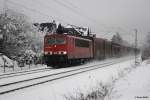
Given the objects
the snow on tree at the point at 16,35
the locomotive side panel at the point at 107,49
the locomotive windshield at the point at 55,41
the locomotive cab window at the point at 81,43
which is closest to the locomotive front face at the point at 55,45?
the locomotive windshield at the point at 55,41

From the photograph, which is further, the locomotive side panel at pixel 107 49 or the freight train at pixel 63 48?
the locomotive side panel at pixel 107 49

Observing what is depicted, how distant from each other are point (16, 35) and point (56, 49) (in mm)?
5464

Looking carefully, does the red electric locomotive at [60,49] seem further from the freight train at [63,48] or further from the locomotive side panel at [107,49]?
the locomotive side panel at [107,49]

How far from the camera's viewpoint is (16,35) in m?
25.1

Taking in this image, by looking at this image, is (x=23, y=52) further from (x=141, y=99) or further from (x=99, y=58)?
(x=141, y=99)

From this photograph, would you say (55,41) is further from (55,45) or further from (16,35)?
(16,35)

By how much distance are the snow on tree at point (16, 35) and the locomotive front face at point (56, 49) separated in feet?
11.3

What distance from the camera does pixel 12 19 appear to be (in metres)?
26.5

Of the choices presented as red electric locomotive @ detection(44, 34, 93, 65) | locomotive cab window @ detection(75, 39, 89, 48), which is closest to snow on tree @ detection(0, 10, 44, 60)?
red electric locomotive @ detection(44, 34, 93, 65)

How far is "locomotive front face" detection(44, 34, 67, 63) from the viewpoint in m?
21.7

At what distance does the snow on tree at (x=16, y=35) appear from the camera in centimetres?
2405

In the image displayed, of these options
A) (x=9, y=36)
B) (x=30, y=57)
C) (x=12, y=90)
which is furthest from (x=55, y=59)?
(x=12, y=90)

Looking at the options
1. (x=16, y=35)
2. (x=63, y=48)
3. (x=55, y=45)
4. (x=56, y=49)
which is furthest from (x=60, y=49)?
(x=16, y=35)

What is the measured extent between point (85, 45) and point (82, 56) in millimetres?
1650
